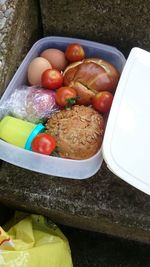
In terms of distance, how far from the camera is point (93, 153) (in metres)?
1.21

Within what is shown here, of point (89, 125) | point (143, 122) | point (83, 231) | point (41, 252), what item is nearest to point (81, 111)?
point (89, 125)

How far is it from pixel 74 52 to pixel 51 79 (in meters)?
0.15

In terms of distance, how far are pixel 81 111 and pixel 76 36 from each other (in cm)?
41

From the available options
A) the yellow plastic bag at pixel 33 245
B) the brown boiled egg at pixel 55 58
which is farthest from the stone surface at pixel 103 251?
the brown boiled egg at pixel 55 58

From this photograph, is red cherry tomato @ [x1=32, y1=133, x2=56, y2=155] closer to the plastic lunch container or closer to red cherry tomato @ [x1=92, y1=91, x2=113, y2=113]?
the plastic lunch container

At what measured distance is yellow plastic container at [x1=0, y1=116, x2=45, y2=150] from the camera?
123 cm

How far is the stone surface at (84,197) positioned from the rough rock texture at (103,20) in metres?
0.51

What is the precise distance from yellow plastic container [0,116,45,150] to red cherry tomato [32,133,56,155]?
43 mm

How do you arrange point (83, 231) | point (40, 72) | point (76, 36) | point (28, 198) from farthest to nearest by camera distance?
point (83, 231), point (76, 36), point (40, 72), point (28, 198)

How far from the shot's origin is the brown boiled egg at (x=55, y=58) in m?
1.47

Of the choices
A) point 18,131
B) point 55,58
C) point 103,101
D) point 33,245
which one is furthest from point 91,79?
point 33,245

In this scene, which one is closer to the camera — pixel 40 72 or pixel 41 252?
pixel 41 252

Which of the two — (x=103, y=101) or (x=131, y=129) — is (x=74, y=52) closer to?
(x=103, y=101)

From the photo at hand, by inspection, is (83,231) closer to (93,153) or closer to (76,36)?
(93,153)
